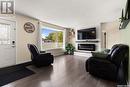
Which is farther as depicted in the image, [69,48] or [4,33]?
[69,48]

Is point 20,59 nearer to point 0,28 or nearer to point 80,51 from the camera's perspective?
point 0,28

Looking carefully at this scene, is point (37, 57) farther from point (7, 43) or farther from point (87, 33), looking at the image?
point (87, 33)

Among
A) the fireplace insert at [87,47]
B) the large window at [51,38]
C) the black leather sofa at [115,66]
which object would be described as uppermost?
the large window at [51,38]

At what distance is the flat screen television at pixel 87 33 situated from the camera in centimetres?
636

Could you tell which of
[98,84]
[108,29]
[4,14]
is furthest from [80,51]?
[4,14]

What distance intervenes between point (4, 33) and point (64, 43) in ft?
15.3

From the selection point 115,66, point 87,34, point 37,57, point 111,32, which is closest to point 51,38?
point 87,34

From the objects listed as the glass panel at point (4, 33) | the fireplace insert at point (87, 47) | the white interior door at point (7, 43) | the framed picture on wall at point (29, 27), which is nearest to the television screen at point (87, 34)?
the fireplace insert at point (87, 47)

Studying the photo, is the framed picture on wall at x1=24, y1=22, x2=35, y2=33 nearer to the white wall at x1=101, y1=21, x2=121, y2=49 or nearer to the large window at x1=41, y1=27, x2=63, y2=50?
the large window at x1=41, y1=27, x2=63, y2=50

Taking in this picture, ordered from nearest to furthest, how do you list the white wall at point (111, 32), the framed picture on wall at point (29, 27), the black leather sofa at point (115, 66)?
the black leather sofa at point (115, 66), the framed picture on wall at point (29, 27), the white wall at point (111, 32)

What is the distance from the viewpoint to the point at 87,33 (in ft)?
22.0

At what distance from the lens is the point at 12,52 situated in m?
4.07

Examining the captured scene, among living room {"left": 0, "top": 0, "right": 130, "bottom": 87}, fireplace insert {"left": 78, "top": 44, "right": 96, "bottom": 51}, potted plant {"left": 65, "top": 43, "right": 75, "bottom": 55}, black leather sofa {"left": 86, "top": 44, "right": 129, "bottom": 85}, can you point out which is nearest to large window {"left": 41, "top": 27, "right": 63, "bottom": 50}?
living room {"left": 0, "top": 0, "right": 130, "bottom": 87}

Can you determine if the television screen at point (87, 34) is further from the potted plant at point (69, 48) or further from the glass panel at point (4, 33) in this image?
the glass panel at point (4, 33)
